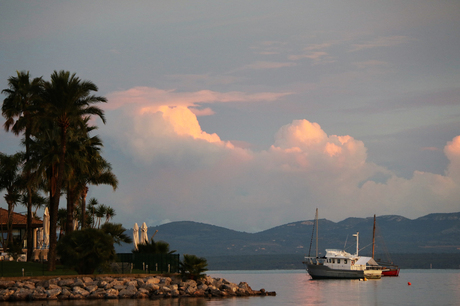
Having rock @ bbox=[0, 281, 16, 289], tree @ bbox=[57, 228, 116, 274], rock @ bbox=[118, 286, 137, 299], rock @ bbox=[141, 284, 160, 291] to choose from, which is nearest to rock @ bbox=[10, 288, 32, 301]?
rock @ bbox=[0, 281, 16, 289]

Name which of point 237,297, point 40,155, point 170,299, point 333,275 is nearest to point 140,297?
point 170,299

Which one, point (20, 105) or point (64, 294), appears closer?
point (64, 294)

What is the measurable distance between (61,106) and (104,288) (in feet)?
38.9

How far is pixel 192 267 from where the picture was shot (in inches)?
1668

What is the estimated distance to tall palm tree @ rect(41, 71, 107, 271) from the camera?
38.8 meters

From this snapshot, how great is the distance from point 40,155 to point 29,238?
837 centimetres

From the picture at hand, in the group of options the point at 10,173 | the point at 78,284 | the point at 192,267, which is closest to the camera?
the point at 78,284

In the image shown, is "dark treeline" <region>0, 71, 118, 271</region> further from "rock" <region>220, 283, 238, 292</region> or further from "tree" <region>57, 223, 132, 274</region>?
"rock" <region>220, 283, 238, 292</region>

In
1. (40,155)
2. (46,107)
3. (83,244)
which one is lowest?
(83,244)

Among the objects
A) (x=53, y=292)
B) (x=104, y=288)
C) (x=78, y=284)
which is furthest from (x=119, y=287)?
(x=53, y=292)

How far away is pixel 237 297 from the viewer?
43.7 m

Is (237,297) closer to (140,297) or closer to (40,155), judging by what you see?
(140,297)

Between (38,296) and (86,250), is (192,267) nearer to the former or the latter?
(86,250)

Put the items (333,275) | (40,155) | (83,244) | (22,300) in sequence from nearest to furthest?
(22,300) < (83,244) < (40,155) < (333,275)
